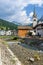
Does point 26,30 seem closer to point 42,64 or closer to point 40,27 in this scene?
point 40,27

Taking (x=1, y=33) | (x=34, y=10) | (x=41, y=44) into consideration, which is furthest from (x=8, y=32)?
(x=41, y=44)

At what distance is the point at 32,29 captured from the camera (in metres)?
84.9

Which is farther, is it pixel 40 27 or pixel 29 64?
pixel 40 27

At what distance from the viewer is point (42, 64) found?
19.1 metres

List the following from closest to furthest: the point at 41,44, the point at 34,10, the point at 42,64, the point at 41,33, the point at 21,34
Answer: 1. the point at 42,64
2. the point at 41,44
3. the point at 41,33
4. the point at 21,34
5. the point at 34,10

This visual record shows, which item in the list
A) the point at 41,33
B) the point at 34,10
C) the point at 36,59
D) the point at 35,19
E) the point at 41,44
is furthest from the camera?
the point at 34,10

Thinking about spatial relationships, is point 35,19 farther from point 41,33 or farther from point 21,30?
point 41,33

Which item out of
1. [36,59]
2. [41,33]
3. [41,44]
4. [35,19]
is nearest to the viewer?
[36,59]

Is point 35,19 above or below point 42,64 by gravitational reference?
above

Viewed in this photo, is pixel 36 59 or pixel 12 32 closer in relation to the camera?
pixel 36 59

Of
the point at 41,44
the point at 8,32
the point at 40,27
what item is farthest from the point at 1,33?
the point at 41,44

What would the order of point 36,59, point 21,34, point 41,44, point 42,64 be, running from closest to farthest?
point 42,64
point 36,59
point 41,44
point 21,34

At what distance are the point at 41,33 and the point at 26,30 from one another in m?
17.6

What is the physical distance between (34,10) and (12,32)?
15993 millimetres
